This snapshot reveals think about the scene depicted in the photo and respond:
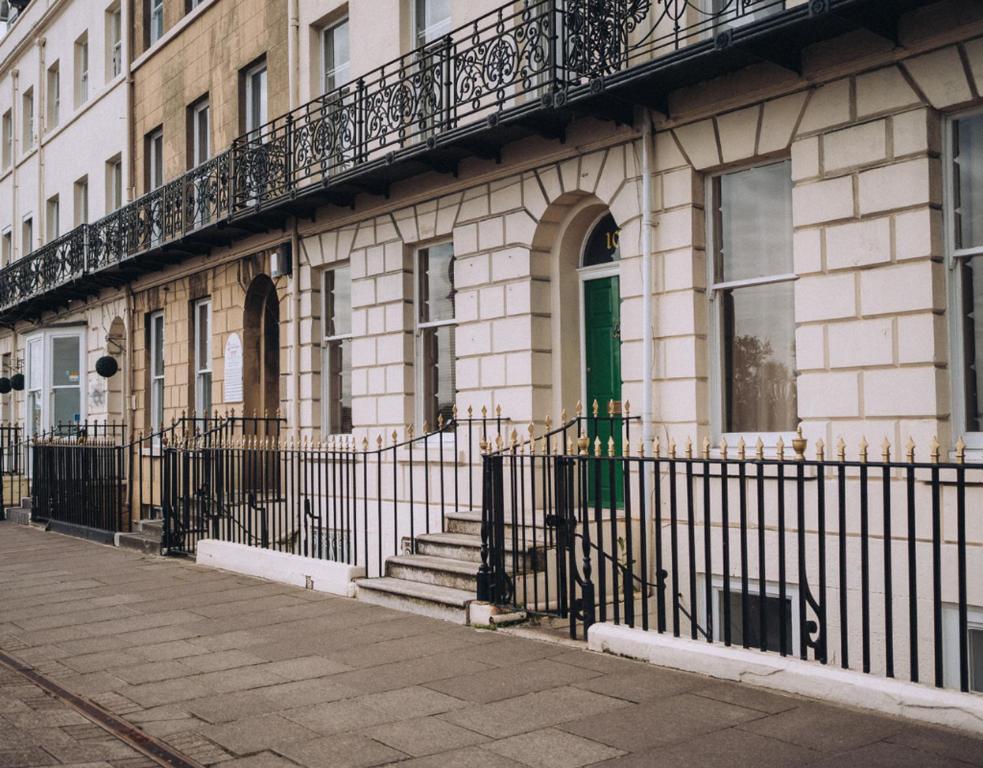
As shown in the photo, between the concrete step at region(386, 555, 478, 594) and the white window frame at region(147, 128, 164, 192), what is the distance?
41.6 ft

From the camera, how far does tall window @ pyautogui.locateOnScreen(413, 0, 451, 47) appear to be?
1252cm

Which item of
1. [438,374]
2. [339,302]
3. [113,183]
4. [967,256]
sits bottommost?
[438,374]

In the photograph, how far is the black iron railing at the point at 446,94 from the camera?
9.45m

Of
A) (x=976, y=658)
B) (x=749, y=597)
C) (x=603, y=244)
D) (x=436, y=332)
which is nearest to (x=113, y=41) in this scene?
(x=436, y=332)

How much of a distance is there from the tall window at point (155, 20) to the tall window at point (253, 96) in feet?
13.6

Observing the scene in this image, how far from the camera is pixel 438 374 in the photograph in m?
12.8

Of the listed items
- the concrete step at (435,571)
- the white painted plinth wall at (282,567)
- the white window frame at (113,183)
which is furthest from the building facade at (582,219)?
the white window frame at (113,183)

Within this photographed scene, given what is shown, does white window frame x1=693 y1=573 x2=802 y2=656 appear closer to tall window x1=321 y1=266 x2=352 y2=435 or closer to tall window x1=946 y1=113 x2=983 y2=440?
tall window x1=946 y1=113 x2=983 y2=440

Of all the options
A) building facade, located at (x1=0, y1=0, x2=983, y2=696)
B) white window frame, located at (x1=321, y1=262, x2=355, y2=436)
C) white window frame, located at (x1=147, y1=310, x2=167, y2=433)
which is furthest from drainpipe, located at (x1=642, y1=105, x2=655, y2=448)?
white window frame, located at (x1=147, y1=310, x2=167, y2=433)

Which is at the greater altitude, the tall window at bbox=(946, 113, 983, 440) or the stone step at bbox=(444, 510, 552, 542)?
the tall window at bbox=(946, 113, 983, 440)

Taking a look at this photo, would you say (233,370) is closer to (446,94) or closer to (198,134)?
(198,134)

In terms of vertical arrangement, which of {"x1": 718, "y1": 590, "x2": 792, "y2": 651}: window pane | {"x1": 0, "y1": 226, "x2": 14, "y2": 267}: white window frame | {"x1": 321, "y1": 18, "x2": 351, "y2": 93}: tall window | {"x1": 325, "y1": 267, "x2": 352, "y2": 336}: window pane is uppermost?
{"x1": 321, "y1": 18, "x2": 351, "y2": 93}: tall window

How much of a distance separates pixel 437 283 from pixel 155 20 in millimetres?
10771

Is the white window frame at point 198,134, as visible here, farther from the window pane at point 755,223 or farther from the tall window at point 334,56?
the window pane at point 755,223
